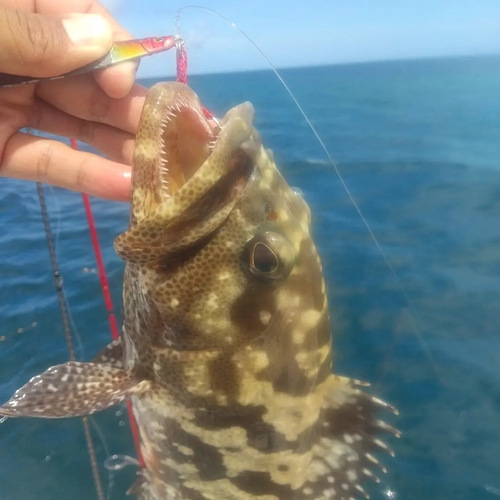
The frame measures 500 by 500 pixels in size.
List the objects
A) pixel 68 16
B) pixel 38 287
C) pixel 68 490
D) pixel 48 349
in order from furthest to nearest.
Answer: pixel 38 287
pixel 48 349
pixel 68 490
pixel 68 16

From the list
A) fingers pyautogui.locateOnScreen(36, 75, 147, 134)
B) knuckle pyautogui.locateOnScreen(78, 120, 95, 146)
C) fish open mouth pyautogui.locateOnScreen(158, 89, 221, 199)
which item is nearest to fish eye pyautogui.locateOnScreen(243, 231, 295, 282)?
fish open mouth pyautogui.locateOnScreen(158, 89, 221, 199)

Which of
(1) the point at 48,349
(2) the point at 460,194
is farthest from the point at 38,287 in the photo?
(2) the point at 460,194

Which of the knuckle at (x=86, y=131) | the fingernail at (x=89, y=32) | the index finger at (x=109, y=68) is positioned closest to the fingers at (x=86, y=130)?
the knuckle at (x=86, y=131)

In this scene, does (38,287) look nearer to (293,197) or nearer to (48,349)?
(48,349)

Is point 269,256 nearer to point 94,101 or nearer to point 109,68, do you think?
point 109,68

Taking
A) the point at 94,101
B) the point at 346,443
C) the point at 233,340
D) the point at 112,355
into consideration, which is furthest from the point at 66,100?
the point at 346,443

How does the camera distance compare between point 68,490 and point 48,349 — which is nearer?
point 68,490

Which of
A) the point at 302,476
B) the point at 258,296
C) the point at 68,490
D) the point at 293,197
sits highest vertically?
the point at 293,197
